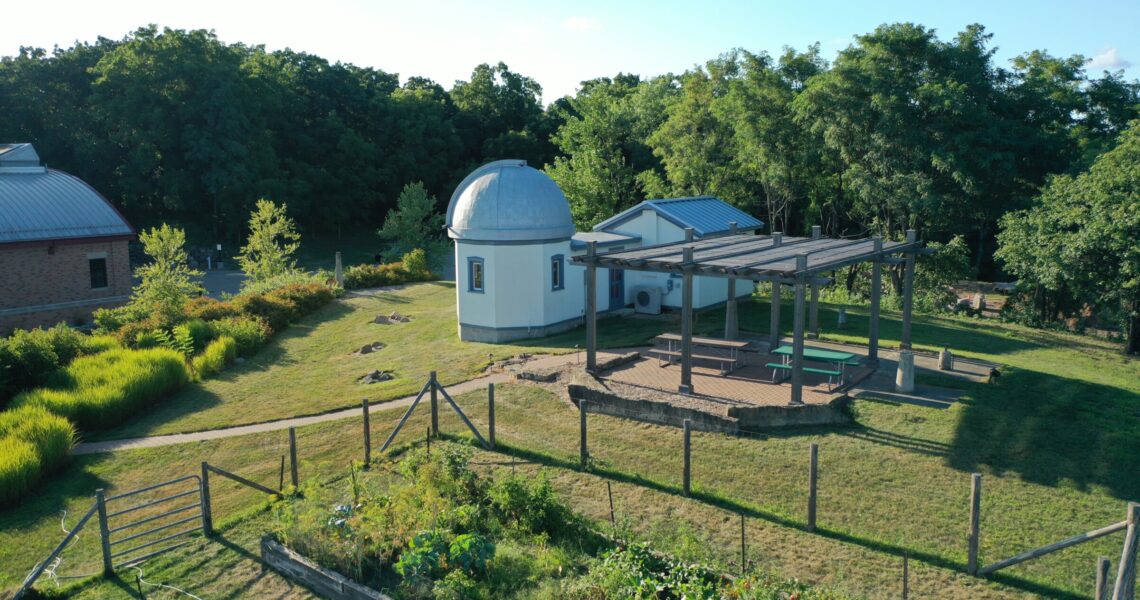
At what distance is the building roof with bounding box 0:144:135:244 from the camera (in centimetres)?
3008

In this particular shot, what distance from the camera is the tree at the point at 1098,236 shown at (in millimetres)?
21891

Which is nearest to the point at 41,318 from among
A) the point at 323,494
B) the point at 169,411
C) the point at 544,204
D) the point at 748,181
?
the point at 169,411

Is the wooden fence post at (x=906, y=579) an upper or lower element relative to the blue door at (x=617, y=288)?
lower

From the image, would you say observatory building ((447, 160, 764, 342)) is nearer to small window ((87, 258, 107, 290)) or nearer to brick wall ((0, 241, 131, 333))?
brick wall ((0, 241, 131, 333))

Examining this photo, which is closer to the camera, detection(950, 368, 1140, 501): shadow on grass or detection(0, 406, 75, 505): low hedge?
detection(950, 368, 1140, 501): shadow on grass

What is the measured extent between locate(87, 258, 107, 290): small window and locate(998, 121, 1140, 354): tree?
34.4 metres

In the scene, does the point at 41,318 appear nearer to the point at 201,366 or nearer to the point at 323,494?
the point at 201,366

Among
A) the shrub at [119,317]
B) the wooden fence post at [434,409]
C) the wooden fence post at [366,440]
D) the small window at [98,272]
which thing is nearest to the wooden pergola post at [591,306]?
the wooden fence post at [434,409]

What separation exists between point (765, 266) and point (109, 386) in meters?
15.5

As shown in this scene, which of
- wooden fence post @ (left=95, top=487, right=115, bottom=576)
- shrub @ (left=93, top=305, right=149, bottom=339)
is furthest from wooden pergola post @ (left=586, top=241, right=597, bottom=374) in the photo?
shrub @ (left=93, top=305, right=149, bottom=339)

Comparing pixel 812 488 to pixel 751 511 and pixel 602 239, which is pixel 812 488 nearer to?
pixel 751 511

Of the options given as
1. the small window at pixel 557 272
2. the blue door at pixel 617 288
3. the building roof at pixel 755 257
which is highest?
the building roof at pixel 755 257

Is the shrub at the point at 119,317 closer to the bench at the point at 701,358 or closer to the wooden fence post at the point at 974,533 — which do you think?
the bench at the point at 701,358

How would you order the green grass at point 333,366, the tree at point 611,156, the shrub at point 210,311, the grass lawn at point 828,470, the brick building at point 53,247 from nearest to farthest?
1. the grass lawn at point 828,470
2. the green grass at point 333,366
3. the shrub at point 210,311
4. the brick building at point 53,247
5. the tree at point 611,156
